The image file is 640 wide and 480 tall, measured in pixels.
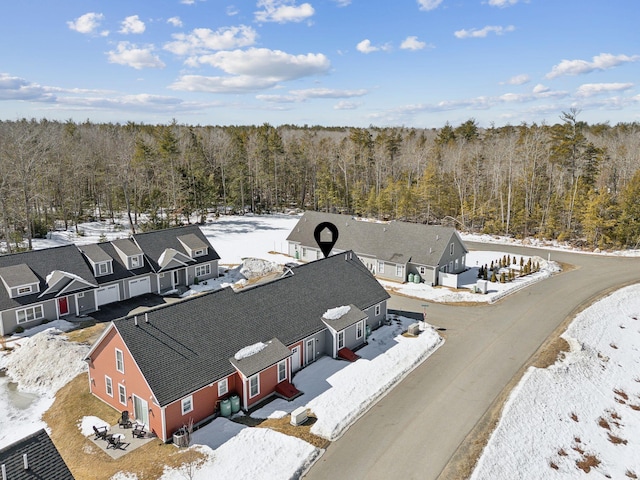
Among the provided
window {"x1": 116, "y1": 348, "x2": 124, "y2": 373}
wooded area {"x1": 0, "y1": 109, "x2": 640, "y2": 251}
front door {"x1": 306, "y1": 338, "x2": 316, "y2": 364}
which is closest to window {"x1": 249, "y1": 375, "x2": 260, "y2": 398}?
front door {"x1": 306, "y1": 338, "x2": 316, "y2": 364}

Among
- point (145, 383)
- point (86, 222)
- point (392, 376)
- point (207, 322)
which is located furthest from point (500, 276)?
point (86, 222)

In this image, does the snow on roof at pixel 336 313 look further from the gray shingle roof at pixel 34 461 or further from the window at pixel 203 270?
the window at pixel 203 270

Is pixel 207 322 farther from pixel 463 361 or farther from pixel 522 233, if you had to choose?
pixel 522 233

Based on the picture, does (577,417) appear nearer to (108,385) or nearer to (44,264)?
(108,385)

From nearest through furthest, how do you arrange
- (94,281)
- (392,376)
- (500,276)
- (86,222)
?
(392,376) < (94,281) < (500,276) < (86,222)

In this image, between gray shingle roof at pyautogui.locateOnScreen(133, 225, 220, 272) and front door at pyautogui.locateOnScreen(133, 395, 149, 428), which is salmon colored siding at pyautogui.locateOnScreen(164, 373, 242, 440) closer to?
front door at pyautogui.locateOnScreen(133, 395, 149, 428)
